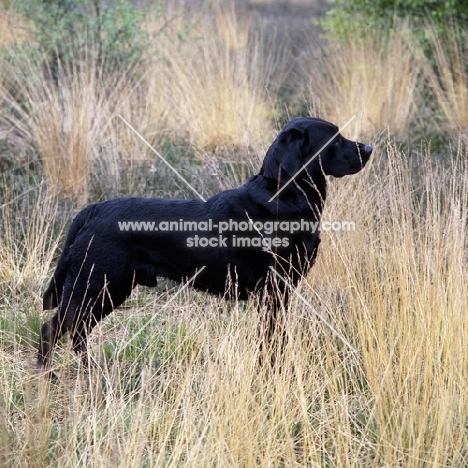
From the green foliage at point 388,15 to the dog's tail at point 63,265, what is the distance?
16.8 ft

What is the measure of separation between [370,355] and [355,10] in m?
6.18

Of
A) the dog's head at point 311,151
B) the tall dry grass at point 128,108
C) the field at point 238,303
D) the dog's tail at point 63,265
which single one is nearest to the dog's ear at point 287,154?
the dog's head at point 311,151

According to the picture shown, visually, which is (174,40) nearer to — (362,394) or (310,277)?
(310,277)

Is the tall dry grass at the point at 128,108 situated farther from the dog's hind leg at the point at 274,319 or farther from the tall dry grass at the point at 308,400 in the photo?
the tall dry grass at the point at 308,400

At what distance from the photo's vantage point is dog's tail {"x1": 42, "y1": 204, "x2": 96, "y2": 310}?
3404mm

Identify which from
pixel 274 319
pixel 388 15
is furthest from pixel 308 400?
pixel 388 15

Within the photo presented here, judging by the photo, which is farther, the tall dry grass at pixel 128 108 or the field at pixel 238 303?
the tall dry grass at pixel 128 108

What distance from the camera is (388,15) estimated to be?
26.5 feet

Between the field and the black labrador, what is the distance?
0.16 metres

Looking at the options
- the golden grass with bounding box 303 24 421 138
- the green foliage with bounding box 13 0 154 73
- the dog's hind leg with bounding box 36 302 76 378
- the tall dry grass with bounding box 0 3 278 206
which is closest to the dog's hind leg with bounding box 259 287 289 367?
the dog's hind leg with bounding box 36 302 76 378

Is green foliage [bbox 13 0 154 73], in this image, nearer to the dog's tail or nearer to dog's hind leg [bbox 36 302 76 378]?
the dog's tail

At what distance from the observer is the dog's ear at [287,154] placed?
329 centimetres

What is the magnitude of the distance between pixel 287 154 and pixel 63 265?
115 cm

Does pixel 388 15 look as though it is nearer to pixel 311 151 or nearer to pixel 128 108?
pixel 128 108
